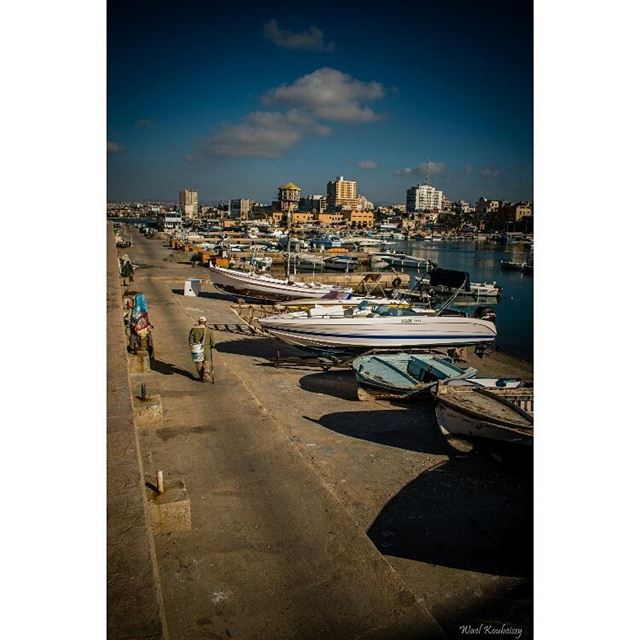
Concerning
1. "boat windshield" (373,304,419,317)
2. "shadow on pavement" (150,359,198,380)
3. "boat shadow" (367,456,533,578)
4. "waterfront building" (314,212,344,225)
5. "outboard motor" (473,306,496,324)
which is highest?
"waterfront building" (314,212,344,225)

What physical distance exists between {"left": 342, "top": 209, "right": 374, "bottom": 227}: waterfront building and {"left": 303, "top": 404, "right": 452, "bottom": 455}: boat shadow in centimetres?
14084

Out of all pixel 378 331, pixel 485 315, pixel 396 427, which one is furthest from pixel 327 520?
pixel 485 315

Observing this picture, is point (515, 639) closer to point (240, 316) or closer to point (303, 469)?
point (303, 469)

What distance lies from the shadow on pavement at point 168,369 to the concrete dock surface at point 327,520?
0.06 m

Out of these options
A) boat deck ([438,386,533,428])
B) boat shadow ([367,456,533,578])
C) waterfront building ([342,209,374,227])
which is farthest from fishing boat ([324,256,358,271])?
waterfront building ([342,209,374,227])

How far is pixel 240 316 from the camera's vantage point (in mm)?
20516

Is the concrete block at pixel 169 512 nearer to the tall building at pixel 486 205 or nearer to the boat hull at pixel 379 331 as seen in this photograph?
the boat hull at pixel 379 331

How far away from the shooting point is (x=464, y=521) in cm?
662

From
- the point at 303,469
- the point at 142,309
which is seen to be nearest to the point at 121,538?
the point at 303,469

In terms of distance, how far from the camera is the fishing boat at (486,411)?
7.45m

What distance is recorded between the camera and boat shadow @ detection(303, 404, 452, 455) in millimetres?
9070

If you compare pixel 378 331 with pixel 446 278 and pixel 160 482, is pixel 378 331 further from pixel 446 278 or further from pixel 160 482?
pixel 446 278

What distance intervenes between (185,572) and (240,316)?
16503 millimetres

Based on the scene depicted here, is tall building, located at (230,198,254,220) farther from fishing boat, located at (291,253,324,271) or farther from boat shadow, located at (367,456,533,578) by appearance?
boat shadow, located at (367,456,533,578)
